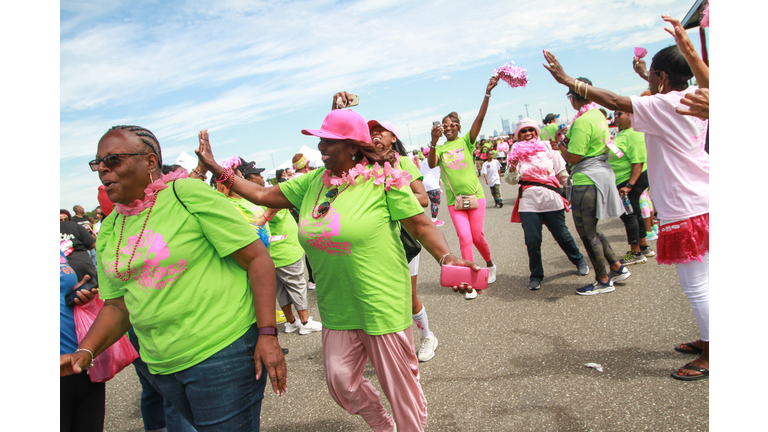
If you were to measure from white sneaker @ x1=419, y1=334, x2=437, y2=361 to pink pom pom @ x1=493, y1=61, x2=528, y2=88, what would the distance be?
3188 millimetres

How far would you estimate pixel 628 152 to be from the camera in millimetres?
6188

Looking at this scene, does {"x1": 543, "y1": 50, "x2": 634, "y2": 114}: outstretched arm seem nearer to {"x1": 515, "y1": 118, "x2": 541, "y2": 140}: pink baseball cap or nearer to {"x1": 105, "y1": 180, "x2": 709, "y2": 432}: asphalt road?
{"x1": 105, "y1": 180, "x2": 709, "y2": 432}: asphalt road

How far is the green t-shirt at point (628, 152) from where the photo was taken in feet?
19.9

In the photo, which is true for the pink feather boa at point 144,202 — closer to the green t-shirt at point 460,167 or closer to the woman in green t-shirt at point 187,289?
the woman in green t-shirt at point 187,289

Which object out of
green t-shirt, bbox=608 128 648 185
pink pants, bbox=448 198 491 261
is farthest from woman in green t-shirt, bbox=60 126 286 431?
green t-shirt, bbox=608 128 648 185

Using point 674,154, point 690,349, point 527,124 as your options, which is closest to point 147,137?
point 674,154

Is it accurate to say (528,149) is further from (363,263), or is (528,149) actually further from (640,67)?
(363,263)

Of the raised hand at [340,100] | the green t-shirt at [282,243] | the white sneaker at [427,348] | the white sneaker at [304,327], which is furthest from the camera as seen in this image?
the white sneaker at [304,327]

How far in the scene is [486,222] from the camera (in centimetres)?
1163

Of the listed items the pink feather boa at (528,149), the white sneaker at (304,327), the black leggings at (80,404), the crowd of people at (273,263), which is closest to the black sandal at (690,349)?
the crowd of people at (273,263)

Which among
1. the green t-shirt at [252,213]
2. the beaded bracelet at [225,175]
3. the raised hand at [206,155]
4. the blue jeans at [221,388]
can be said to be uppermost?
the raised hand at [206,155]

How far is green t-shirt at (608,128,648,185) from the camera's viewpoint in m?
6.05

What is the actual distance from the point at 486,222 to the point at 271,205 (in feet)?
30.5

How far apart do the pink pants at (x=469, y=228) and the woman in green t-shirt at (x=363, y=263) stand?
3038 millimetres
